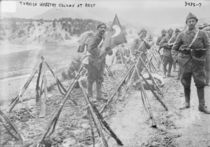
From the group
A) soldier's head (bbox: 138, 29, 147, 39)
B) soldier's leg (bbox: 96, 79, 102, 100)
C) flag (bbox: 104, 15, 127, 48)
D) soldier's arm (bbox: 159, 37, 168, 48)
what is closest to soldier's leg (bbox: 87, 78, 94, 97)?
soldier's leg (bbox: 96, 79, 102, 100)

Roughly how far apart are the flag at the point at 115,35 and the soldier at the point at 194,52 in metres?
1.10

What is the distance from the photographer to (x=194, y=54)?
A: 6.47 m

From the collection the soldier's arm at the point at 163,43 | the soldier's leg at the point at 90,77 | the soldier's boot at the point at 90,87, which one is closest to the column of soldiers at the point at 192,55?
the soldier's arm at the point at 163,43

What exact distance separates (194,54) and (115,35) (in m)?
1.53

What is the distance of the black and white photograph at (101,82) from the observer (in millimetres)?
5941

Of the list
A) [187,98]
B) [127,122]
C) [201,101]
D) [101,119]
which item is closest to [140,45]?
[187,98]

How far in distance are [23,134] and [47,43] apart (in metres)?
2.29

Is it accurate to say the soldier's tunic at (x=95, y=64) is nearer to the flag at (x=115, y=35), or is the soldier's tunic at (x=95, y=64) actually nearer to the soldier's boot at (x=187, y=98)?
the flag at (x=115, y=35)

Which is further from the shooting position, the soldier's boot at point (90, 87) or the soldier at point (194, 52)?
the soldier's boot at point (90, 87)

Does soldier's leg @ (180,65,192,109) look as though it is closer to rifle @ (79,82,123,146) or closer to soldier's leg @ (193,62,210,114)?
soldier's leg @ (193,62,210,114)

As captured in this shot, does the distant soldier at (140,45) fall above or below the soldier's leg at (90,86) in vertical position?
above

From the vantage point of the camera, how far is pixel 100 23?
6.65m

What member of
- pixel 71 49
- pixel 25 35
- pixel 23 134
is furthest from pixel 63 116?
pixel 25 35

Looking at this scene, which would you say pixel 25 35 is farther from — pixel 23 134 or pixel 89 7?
pixel 23 134
